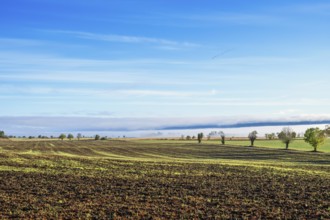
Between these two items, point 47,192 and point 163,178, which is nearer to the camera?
point 47,192

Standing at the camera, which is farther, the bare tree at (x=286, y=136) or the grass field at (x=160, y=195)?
the bare tree at (x=286, y=136)

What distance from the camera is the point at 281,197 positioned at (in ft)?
88.3

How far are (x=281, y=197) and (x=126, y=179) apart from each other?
14.4 m

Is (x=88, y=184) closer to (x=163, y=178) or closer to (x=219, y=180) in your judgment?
(x=163, y=178)

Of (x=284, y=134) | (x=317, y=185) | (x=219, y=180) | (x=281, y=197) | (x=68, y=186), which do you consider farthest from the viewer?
(x=284, y=134)

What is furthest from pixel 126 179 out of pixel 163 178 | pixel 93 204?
pixel 93 204

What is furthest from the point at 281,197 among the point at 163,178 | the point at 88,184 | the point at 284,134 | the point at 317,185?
the point at 284,134

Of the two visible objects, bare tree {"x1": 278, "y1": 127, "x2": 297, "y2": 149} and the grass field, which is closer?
the grass field

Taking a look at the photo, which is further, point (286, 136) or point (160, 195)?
point (286, 136)

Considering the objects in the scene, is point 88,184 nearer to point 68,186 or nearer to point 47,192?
point 68,186

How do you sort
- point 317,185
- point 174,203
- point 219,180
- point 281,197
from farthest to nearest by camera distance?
point 219,180 → point 317,185 → point 281,197 → point 174,203

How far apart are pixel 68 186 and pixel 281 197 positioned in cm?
1648

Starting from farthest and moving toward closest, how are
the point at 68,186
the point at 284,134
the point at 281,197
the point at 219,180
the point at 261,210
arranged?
the point at 284,134 < the point at 219,180 < the point at 68,186 < the point at 281,197 < the point at 261,210

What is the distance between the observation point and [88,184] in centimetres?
3167
